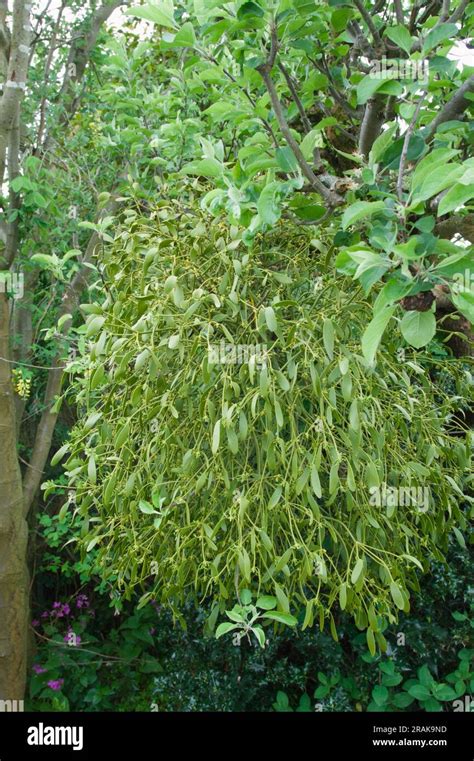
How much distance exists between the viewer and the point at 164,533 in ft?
4.83

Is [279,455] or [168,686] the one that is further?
[168,686]

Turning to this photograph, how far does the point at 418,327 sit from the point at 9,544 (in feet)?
5.22

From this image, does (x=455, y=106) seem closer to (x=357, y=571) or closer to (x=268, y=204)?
(x=268, y=204)

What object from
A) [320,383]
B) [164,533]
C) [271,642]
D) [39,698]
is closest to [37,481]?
[39,698]

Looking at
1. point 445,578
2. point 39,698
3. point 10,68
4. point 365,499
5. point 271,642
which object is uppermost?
point 10,68

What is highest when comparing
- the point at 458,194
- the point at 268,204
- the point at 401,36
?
the point at 401,36

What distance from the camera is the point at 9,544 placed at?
2.13 m

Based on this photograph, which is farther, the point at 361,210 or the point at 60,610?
the point at 60,610

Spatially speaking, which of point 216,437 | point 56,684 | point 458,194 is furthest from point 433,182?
point 56,684

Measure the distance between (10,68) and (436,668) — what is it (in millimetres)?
2013

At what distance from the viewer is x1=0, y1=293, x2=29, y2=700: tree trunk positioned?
6.91 ft

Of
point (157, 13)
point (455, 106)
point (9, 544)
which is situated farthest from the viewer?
point (9, 544)

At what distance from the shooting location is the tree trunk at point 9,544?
6.91 feet

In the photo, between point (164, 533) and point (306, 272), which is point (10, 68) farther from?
point (164, 533)
